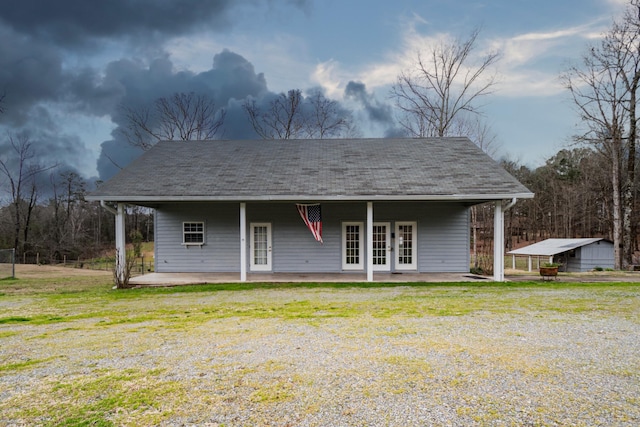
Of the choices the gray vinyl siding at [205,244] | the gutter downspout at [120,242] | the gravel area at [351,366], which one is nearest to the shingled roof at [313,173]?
the gutter downspout at [120,242]

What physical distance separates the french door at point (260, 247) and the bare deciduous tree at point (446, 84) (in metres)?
13.9

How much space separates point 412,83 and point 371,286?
672 inches

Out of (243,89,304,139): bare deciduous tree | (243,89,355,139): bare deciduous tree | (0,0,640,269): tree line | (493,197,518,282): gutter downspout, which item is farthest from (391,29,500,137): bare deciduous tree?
(493,197,518,282): gutter downspout

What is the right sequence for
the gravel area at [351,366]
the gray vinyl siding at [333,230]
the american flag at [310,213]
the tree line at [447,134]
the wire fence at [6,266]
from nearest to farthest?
the gravel area at [351,366] → the american flag at [310,213] → the gray vinyl siding at [333,230] → the wire fence at [6,266] → the tree line at [447,134]

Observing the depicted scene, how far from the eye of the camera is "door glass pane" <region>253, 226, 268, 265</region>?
13.6m

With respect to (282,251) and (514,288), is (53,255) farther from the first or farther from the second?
(514,288)

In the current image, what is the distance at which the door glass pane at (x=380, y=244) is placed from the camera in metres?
13.5

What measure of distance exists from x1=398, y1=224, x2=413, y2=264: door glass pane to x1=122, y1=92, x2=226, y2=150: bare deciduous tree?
1779 centimetres

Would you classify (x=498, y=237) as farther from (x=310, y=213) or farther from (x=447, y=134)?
(x=447, y=134)

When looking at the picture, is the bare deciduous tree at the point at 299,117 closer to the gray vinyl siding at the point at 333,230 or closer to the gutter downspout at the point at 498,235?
the gray vinyl siding at the point at 333,230

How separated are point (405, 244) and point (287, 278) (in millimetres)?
4147

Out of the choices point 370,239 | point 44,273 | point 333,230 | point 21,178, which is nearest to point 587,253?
point 333,230

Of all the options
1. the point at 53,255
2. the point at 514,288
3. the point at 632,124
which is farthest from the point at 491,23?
the point at 53,255

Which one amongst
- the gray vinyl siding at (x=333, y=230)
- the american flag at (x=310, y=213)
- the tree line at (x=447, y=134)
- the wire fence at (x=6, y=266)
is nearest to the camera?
the american flag at (x=310, y=213)
